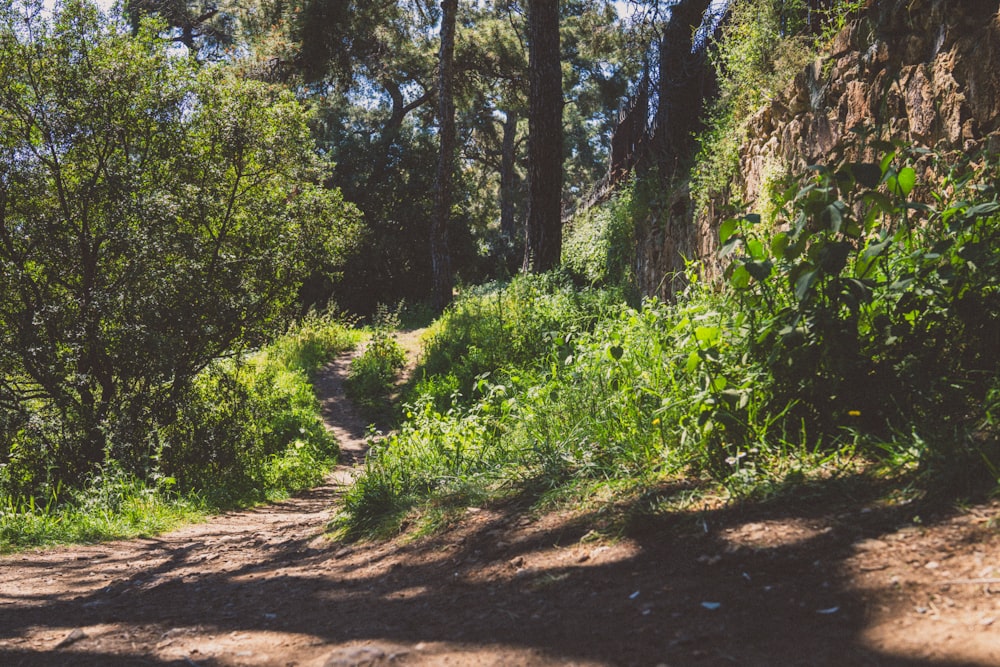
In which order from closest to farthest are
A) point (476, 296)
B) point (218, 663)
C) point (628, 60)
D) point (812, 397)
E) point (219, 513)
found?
point (218, 663), point (812, 397), point (219, 513), point (628, 60), point (476, 296)

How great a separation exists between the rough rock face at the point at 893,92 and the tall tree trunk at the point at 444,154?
390 inches

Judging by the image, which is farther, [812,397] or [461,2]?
[461,2]

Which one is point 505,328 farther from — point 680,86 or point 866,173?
point 866,173

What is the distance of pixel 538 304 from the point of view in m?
9.42

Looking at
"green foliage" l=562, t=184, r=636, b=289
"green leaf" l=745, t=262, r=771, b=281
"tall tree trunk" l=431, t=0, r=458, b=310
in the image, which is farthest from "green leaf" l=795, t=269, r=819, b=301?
"tall tree trunk" l=431, t=0, r=458, b=310

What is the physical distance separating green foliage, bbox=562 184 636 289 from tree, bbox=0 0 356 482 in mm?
4685

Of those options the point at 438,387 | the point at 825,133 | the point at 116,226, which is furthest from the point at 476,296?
the point at 825,133

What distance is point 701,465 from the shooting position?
3.16m

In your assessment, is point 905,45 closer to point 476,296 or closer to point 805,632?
point 805,632

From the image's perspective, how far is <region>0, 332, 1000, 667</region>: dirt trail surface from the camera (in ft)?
6.16

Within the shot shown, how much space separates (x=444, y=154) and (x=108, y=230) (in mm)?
9448

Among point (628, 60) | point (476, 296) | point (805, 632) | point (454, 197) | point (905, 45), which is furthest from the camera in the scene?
point (454, 197)

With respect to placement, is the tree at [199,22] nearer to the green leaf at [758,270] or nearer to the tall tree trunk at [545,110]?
the tall tree trunk at [545,110]

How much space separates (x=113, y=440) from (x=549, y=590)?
536cm
